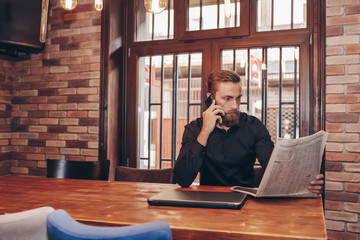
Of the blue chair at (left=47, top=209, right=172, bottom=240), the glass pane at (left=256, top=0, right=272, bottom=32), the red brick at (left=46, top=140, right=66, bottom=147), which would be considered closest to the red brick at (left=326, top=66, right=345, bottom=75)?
the glass pane at (left=256, top=0, right=272, bottom=32)

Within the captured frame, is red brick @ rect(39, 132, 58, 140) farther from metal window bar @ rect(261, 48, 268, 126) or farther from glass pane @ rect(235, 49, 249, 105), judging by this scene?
metal window bar @ rect(261, 48, 268, 126)

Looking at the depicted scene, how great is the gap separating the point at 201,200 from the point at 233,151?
0.83 meters

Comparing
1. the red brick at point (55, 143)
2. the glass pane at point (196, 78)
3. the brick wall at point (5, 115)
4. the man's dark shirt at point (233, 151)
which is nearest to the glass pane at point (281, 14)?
the glass pane at point (196, 78)

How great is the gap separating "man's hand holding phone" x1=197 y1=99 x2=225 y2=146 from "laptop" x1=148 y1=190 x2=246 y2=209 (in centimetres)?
56

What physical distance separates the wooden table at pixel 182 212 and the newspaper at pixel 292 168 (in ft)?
0.15

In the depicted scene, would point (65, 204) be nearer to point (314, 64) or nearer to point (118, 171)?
point (118, 171)

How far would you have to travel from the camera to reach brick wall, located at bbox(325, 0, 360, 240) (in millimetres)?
2221

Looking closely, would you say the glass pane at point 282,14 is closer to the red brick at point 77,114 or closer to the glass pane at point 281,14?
the glass pane at point 281,14

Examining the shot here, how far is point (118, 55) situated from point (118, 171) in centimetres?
127

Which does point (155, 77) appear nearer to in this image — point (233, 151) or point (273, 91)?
point (273, 91)

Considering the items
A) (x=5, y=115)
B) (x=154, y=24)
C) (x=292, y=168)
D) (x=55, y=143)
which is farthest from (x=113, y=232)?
(x=5, y=115)

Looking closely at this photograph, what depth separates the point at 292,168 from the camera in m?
1.21

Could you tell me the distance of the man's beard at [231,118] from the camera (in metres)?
1.96

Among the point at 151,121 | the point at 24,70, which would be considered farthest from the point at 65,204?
the point at 24,70
